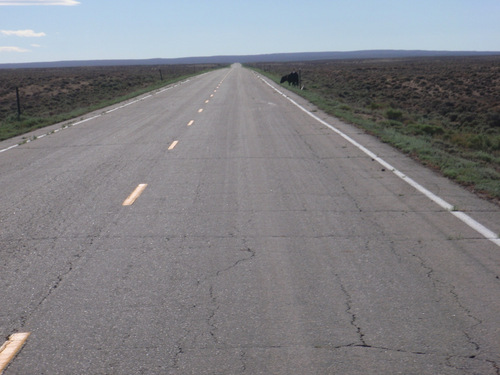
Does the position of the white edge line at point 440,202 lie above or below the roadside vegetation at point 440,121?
above

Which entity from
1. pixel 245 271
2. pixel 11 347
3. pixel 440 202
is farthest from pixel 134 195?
pixel 11 347

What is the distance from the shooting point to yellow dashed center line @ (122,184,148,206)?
9.47 metres

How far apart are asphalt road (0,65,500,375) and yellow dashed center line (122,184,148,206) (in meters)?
0.07

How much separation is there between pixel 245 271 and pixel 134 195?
4104mm

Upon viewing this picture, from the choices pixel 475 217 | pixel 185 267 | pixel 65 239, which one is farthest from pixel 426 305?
pixel 65 239

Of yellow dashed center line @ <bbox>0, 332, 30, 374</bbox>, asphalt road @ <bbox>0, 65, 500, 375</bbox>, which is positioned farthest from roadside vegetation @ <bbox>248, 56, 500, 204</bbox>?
yellow dashed center line @ <bbox>0, 332, 30, 374</bbox>

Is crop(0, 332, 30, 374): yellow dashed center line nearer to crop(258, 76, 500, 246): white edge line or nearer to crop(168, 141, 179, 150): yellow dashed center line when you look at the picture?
crop(258, 76, 500, 246): white edge line

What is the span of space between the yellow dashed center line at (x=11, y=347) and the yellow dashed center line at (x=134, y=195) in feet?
14.9

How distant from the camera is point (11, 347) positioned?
4.73 meters

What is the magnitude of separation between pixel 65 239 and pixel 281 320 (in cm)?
350

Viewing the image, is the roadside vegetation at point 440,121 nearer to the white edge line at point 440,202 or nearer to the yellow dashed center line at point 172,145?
the white edge line at point 440,202

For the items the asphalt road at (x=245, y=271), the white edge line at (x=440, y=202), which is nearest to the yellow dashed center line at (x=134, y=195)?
the asphalt road at (x=245, y=271)

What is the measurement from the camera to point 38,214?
8.84m

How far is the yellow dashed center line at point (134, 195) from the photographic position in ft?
31.1
